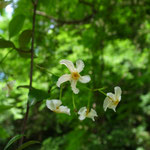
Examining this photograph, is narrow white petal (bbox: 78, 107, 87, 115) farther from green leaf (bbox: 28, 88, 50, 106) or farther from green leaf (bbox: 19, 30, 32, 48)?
green leaf (bbox: 19, 30, 32, 48)

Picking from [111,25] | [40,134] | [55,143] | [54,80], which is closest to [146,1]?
[111,25]

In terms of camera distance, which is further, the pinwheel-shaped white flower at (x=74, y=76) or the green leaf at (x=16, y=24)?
the green leaf at (x=16, y=24)

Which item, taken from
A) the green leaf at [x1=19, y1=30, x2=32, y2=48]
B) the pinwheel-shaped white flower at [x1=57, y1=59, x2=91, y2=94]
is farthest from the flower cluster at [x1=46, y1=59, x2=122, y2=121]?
the green leaf at [x1=19, y1=30, x2=32, y2=48]

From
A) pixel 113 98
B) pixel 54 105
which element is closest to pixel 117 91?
pixel 113 98

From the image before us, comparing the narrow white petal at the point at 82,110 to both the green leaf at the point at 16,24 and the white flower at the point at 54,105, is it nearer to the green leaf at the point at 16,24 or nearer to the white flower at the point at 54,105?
the white flower at the point at 54,105

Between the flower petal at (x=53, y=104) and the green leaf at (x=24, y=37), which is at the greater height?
the green leaf at (x=24, y=37)

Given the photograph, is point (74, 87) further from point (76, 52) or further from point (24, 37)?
point (76, 52)

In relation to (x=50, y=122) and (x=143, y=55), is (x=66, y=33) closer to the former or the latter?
(x=143, y=55)

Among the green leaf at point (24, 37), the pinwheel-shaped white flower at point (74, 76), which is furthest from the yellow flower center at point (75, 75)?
the green leaf at point (24, 37)

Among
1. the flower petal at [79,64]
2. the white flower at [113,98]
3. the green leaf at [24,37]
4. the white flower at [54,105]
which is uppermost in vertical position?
the green leaf at [24,37]
